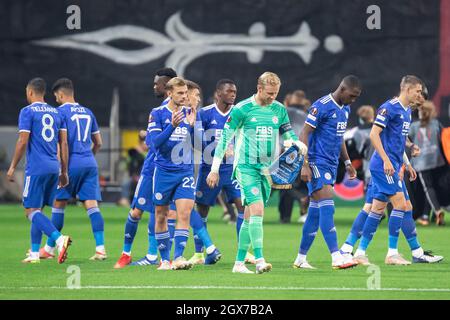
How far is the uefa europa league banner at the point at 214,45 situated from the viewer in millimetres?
24578

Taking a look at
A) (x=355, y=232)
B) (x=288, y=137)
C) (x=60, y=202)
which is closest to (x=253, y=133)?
(x=288, y=137)

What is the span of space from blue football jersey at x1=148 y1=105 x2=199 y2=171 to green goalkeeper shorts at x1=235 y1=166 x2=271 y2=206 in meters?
0.69

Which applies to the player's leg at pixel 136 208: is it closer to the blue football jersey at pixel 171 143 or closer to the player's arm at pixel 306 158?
the blue football jersey at pixel 171 143

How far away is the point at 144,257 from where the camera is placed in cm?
1342

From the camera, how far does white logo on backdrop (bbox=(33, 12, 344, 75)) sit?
24781 mm

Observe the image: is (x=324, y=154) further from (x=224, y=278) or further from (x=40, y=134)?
(x=40, y=134)

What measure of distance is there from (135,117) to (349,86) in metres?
13.3

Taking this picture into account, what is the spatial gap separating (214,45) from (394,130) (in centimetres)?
1264

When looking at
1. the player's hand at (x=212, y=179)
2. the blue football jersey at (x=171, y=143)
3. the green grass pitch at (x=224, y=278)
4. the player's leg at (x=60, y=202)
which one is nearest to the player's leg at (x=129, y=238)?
the green grass pitch at (x=224, y=278)

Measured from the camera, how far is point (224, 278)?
11148 millimetres

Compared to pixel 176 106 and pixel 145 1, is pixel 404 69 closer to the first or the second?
pixel 145 1

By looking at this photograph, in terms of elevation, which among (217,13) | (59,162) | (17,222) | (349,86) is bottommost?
(17,222)

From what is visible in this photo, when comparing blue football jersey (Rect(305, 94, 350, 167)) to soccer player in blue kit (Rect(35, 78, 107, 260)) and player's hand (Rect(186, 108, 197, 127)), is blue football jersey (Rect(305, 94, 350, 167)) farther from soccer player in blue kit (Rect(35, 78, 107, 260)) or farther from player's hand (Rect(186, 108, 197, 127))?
soccer player in blue kit (Rect(35, 78, 107, 260))
